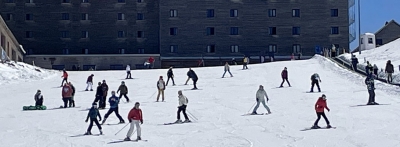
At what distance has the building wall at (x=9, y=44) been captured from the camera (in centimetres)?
5966

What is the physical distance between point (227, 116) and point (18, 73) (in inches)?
975

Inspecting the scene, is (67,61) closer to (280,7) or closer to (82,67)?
(82,67)

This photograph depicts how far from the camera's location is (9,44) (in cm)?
6312

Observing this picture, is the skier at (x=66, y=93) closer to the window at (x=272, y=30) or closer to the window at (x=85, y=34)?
the window at (x=85, y=34)

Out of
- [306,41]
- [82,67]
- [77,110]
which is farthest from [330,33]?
[77,110]

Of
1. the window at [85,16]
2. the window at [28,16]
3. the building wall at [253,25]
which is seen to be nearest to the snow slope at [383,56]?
the building wall at [253,25]

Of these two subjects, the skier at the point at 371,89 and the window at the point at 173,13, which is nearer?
the skier at the point at 371,89

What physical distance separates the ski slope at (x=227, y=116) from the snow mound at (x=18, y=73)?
1.86 m

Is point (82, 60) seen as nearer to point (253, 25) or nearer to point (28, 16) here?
point (28, 16)

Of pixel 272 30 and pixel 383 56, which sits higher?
pixel 272 30

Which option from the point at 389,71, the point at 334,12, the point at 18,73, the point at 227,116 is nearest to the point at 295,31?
the point at 334,12

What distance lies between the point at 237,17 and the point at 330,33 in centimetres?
955

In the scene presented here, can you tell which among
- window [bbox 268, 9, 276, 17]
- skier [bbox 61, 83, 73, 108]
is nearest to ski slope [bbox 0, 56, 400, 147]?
skier [bbox 61, 83, 73, 108]

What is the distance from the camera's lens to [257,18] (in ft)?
240
